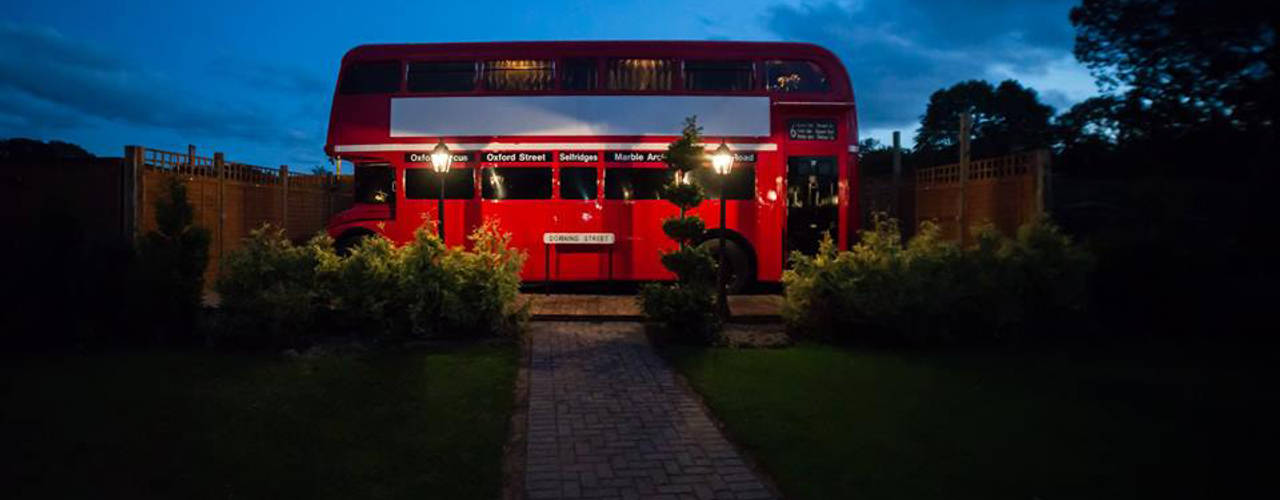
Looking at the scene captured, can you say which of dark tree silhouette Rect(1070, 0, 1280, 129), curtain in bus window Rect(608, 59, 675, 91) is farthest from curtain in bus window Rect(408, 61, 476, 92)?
dark tree silhouette Rect(1070, 0, 1280, 129)

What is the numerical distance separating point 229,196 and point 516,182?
4.85 meters

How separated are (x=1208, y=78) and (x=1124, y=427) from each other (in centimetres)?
2127

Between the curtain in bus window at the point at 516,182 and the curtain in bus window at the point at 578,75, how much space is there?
4.73 feet

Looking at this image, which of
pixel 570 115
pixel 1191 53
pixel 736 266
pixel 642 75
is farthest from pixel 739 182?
pixel 1191 53

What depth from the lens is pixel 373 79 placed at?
37.3 feet

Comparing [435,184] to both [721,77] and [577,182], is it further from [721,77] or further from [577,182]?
[721,77]

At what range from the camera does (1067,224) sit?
9898 millimetres

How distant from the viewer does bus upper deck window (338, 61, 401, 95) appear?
11336mm

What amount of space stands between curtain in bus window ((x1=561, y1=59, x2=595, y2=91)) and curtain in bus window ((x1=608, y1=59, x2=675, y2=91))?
316 millimetres

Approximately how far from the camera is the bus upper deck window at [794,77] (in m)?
11.2

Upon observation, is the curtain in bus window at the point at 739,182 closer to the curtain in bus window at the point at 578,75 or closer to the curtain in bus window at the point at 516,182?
the curtain in bus window at the point at 578,75

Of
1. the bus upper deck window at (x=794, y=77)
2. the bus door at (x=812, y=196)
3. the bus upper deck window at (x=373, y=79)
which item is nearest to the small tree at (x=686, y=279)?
the bus door at (x=812, y=196)

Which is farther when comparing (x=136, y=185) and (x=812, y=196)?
(x=812, y=196)

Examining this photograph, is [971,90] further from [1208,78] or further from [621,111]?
[621,111]
